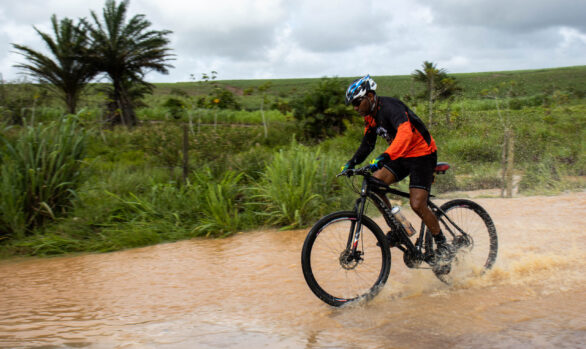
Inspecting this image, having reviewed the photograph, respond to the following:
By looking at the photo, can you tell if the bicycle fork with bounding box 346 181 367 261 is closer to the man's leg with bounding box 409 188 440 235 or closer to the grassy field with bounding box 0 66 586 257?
the man's leg with bounding box 409 188 440 235

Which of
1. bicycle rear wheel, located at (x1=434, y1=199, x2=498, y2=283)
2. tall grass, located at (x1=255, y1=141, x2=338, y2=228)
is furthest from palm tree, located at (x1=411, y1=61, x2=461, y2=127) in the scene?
bicycle rear wheel, located at (x1=434, y1=199, x2=498, y2=283)

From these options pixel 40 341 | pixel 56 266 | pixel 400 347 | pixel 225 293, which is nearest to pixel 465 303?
pixel 400 347

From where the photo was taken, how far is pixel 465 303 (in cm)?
393

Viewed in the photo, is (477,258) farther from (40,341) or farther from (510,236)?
(40,341)

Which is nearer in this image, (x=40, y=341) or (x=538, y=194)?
(x=40, y=341)

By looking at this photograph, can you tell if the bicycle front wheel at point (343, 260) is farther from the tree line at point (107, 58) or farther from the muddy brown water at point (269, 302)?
the tree line at point (107, 58)

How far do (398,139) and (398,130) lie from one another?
9cm

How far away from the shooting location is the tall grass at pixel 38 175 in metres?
6.76

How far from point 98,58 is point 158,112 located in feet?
31.3

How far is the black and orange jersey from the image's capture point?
3.76 meters

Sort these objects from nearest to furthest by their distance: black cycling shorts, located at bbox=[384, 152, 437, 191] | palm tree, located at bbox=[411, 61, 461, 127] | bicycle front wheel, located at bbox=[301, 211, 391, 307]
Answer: bicycle front wheel, located at bbox=[301, 211, 391, 307], black cycling shorts, located at bbox=[384, 152, 437, 191], palm tree, located at bbox=[411, 61, 461, 127]

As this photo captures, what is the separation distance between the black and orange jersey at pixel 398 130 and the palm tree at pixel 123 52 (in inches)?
638

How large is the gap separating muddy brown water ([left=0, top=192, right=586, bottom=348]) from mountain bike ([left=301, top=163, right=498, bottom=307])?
0.16 m

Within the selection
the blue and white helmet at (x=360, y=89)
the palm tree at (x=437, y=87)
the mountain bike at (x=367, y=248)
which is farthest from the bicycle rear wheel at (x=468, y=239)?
the palm tree at (x=437, y=87)
